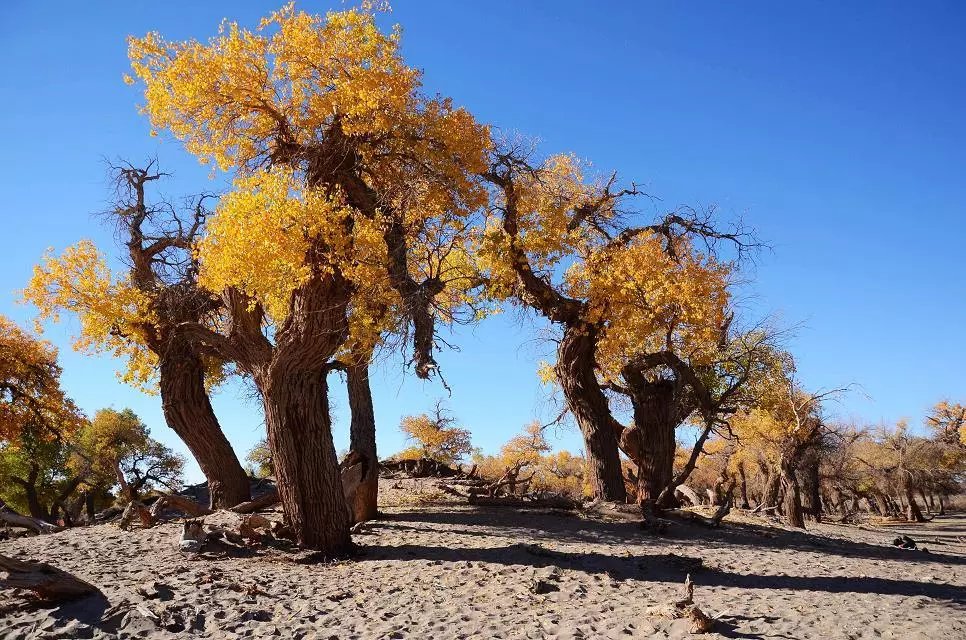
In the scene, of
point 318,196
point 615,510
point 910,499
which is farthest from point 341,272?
point 910,499

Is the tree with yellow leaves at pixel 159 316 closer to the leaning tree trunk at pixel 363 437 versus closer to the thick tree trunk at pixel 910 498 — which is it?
the leaning tree trunk at pixel 363 437

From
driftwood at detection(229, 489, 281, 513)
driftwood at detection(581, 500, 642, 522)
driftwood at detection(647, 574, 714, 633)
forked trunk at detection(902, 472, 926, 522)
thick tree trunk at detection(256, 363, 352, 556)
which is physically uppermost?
thick tree trunk at detection(256, 363, 352, 556)

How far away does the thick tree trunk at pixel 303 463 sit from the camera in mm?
9250

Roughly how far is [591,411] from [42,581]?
1105cm

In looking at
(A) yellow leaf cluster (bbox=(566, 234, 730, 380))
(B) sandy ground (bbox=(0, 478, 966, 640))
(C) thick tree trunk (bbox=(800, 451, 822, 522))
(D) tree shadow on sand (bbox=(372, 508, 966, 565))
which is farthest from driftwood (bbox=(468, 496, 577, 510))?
(C) thick tree trunk (bbox=(800, 451, 822, 522))

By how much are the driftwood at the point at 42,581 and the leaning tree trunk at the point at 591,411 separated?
34.5ft

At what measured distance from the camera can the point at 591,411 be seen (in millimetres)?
14477

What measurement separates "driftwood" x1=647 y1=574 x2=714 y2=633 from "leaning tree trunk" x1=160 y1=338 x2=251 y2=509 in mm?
10332

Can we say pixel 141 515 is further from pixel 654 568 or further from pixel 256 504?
pixel 654 568

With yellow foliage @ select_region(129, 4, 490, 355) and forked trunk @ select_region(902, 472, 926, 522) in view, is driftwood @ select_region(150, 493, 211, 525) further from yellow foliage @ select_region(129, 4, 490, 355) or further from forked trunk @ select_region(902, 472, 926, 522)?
forked trunk @ select_region(902, 472, 926, 522)

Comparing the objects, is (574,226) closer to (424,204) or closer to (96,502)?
(424,204)

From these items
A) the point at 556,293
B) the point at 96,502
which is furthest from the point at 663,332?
the point at 96,502

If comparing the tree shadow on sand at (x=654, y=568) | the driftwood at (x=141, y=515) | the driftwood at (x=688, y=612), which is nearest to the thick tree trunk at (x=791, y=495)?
the tree shadow on sand at (x=654, y=568)

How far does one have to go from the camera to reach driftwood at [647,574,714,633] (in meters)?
5.93
